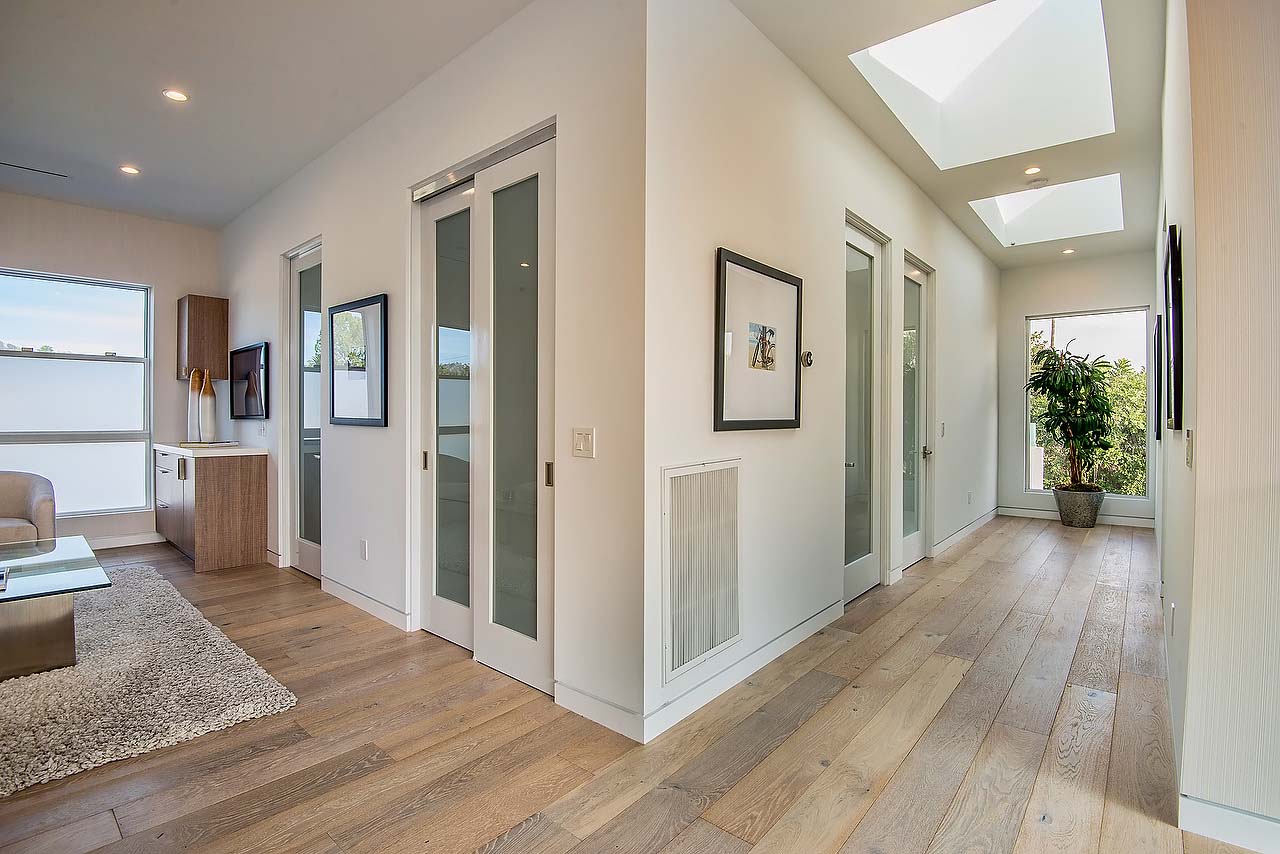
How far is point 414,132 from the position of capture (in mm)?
3246

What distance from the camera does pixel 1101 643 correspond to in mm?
3137

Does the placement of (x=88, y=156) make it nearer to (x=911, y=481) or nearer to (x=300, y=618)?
(x=300, y=618)

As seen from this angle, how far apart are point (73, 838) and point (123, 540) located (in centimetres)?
476

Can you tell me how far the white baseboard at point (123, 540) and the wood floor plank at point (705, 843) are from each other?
19.1 feet

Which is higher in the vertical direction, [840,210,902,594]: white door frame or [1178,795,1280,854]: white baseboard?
[840,210,902,594]: white door frame

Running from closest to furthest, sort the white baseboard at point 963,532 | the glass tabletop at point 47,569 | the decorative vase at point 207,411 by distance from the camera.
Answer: the glass tabletop at point 47,569
the white baseboard at point 963,532
the decorative vase at point 207,411

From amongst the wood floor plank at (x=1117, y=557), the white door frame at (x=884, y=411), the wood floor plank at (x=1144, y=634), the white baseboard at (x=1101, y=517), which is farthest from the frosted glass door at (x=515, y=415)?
the white baseboard at (x=1101, y=517)

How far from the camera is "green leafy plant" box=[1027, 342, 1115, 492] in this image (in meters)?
Answer: 6.49

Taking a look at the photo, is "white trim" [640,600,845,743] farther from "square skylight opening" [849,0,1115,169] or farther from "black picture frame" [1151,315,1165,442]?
"square skylight opening" [849,0,1115,169]

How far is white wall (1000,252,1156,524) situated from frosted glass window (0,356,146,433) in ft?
28.5

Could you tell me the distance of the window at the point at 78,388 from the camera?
5035 millimetres

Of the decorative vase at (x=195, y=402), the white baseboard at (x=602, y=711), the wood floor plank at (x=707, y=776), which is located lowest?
the wood floor plank at (x=707, y=776)

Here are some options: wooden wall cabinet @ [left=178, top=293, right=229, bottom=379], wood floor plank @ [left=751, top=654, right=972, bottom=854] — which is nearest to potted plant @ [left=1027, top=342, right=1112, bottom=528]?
wood floor plank @ [left=751, top=654, right=972, bottom=854]

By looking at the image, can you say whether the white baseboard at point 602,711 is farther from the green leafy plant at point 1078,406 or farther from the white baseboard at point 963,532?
the green leafy plant at point 1078,406
